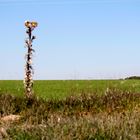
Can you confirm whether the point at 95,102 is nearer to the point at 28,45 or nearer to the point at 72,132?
the point at 28,45

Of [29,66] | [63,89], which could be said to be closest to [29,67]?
[29,66]

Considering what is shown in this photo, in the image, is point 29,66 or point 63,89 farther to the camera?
point 63,89

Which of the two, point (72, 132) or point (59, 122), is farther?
point (59, 122)

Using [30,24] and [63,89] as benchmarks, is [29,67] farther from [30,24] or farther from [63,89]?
[63,89]

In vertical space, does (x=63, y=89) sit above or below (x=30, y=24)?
below

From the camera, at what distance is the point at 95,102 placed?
17.1m

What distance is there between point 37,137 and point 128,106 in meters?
7.50

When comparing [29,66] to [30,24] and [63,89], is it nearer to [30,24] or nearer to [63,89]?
[30,24]

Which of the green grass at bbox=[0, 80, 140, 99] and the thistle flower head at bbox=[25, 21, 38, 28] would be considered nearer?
the thistle flower head at bbox=[25, 21, 38, 28]

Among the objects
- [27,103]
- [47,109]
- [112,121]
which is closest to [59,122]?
[112,121]

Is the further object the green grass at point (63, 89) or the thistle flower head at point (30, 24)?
the green grass at point (63, 89)

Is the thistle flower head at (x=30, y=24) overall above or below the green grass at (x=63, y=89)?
above

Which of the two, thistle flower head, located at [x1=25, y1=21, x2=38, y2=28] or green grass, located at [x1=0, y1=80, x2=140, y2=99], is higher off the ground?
thistle flower head, located at [x1=25, y1=21, x2=38, y2=28]

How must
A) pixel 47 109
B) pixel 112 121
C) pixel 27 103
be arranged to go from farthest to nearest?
pixel 27 103 < pixel 47 109 < pixel 112 121
